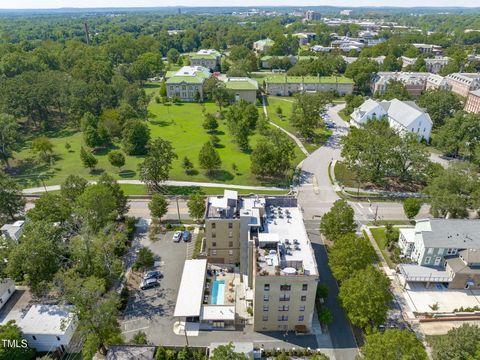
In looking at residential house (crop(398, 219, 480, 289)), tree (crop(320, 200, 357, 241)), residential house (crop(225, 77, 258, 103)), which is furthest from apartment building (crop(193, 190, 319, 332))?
residential house (crop(225, 77, 258, 103))

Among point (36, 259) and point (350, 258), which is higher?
point (36, 259)

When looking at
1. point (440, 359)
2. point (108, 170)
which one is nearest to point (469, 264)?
point (440, 359)

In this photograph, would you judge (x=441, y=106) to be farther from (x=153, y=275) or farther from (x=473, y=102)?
(x=153, y=275)

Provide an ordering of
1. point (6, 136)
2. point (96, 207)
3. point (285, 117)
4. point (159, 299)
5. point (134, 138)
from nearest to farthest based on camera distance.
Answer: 1. point (159, 299)
2. point (96, 207)
3. point (6, 136)
4. point (134, 138)
5. point (285, 117)

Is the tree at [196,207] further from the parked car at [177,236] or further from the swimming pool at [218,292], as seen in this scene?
the swimming pool at [218,292]

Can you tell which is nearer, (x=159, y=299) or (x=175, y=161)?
(x=159, y=299)

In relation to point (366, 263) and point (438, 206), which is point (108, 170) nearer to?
point (366, 263)

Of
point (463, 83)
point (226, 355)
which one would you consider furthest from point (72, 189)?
point (463, 83)

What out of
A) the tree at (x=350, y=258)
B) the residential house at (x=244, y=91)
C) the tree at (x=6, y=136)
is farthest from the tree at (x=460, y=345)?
the residential house at (x=244, y=91)
